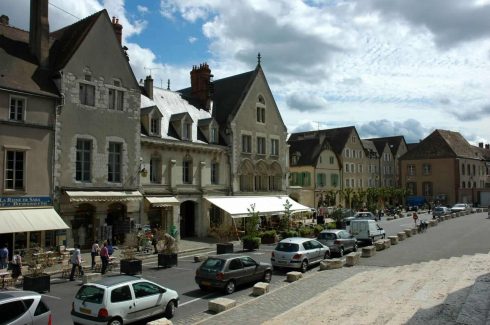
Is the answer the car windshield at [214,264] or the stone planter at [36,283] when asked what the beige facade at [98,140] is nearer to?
the stone planter at [36,283]

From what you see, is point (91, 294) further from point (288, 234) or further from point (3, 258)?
point (288, 234)

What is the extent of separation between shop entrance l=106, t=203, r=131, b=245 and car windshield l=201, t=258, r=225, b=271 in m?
12.9

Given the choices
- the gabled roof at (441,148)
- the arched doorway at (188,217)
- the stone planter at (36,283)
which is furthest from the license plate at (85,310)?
the gabled roof at (441,148)

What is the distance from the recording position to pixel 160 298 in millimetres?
13430

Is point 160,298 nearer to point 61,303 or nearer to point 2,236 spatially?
point 61,303

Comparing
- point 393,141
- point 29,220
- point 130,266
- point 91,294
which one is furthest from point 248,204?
point 393,141

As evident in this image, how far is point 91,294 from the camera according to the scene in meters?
12.2

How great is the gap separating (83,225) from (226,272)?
1317 cm

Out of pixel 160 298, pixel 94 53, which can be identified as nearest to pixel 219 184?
pixel 94 53

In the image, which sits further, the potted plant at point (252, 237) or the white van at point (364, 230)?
the white van at point (364, 230)

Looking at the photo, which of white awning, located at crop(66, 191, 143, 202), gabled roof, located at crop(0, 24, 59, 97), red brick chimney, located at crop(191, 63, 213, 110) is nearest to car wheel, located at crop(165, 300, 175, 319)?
white awning, located at crop(66, 191, 143, 202)

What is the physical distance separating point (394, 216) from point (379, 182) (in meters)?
22.8

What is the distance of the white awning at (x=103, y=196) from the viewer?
25281 millimetres

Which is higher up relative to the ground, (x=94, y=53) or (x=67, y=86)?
(x=94, y=53)
